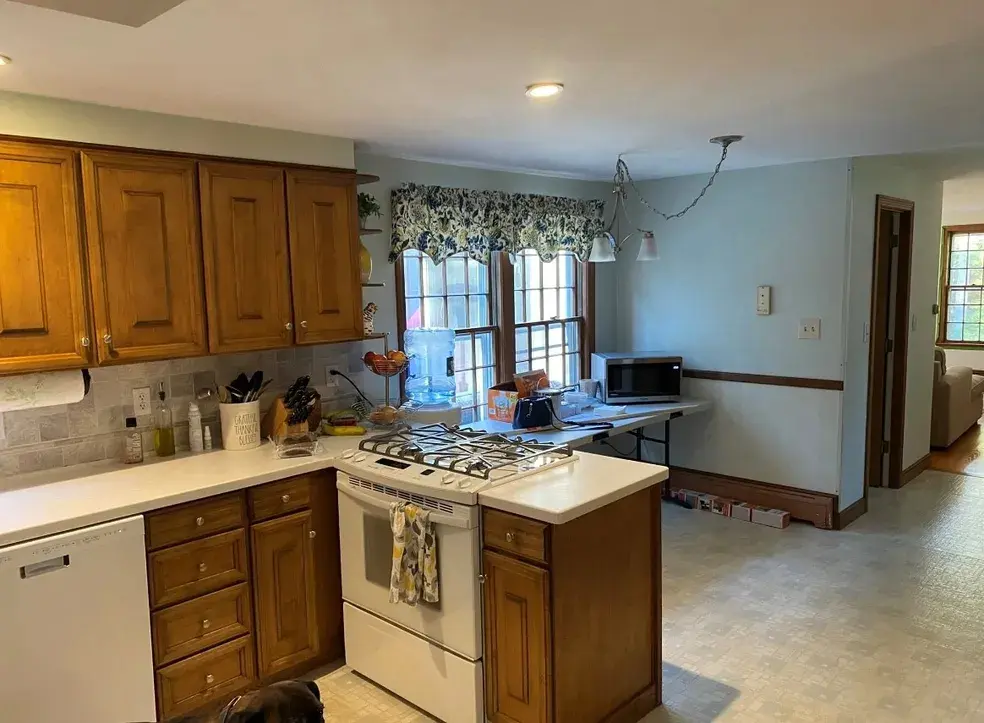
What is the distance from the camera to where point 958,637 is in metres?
3.27

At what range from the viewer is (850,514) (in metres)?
4.75

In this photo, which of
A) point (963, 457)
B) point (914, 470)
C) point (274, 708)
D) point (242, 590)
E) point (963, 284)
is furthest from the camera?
point (963, 284)

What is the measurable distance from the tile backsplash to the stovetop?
0.67 m

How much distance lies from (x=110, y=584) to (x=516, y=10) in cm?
218

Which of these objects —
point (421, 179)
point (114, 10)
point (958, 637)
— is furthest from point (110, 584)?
point (958, 637)

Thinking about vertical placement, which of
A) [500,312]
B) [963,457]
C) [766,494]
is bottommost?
[963,457]

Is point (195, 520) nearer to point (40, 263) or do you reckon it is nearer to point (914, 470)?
point (40, 263)

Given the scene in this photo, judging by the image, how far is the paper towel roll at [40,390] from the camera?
2650mm

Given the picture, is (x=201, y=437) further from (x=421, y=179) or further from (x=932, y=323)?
(x=932, y=323)

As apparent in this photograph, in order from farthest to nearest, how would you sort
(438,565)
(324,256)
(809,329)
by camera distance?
(809,329) < (324,256) < (438,565)

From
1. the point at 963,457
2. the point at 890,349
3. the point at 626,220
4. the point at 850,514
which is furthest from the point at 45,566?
the point at 963,457

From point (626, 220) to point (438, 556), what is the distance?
3579 millimetres

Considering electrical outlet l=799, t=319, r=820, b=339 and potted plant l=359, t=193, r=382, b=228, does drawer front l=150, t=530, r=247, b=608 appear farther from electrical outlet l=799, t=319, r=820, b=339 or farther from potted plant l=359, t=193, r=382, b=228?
electrical outlet l=799, t=319, r=820, b=339

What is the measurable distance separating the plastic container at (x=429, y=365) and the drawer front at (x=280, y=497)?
47.5 inches
